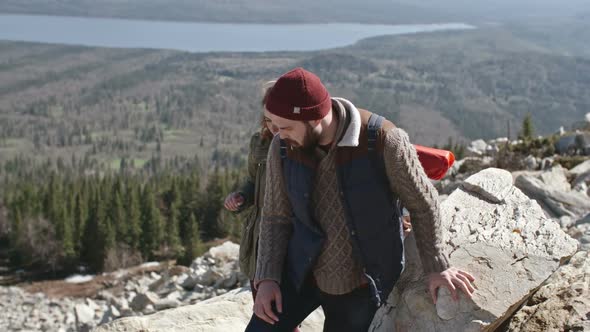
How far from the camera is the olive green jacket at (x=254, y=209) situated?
201 inches

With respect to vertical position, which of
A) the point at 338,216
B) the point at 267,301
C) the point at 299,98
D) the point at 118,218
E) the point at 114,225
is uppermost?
the point at 299,98

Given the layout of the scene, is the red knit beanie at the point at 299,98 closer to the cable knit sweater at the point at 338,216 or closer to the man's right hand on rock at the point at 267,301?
the cable knit sweater at the point at 338,216

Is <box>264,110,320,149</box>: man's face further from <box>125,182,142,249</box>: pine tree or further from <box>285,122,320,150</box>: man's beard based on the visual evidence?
<box>125,182,142,249</box>: pine tree

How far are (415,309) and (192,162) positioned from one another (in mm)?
179888

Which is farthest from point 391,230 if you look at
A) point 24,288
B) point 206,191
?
point 206,191

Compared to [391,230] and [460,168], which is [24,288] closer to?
[460,168]

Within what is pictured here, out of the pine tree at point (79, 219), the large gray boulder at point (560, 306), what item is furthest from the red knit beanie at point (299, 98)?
the pine tree at point (79, 219)

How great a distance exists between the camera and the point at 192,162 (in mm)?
181875

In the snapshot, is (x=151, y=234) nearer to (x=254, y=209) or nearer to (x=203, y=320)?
(x=203, y=320)

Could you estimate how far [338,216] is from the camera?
4035 millimetres

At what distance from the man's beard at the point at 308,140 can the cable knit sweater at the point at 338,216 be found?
0.12 meters

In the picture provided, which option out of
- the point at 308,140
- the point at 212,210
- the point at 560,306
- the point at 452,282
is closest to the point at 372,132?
the point at 308,140

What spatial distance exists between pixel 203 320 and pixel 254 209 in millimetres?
2335

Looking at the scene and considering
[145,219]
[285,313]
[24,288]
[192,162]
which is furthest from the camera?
[192,162]
